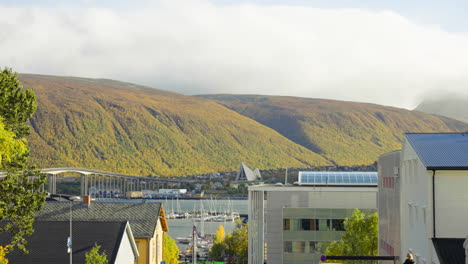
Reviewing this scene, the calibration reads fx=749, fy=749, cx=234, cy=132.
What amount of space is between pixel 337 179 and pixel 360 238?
121 ft

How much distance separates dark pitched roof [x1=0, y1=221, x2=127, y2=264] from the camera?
45406mm

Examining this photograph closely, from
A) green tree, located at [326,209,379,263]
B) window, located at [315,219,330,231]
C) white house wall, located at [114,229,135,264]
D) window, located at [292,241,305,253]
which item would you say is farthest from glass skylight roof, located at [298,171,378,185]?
white house wall, located at [114,229,135,264]

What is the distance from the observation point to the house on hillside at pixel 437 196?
3019 centimetres

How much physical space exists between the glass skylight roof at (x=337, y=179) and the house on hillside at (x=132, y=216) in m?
32.9

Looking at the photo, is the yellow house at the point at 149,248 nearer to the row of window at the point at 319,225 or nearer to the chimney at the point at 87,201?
the chimney at the point at 87,201

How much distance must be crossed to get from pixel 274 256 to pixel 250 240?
777 centimetres

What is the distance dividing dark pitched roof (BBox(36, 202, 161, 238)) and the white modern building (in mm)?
20882

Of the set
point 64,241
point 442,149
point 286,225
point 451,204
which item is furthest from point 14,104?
point 286,225

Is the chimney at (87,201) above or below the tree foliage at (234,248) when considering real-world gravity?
above

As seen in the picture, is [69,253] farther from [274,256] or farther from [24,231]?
[274,256]

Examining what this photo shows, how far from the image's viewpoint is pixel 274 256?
79.0 meters

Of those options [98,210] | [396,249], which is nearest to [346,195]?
[98,210]

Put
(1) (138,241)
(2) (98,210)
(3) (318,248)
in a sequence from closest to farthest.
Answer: (1) (138,241) → (2) (98,210) → (3) (318,248)

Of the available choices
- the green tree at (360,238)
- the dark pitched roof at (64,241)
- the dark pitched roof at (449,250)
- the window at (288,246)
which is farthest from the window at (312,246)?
the dark pitched roof at (449,250)
